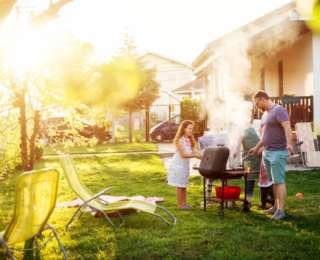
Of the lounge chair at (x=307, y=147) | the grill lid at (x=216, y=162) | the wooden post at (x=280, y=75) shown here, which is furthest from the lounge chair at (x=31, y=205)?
the wooden post at (x=280, y=75)

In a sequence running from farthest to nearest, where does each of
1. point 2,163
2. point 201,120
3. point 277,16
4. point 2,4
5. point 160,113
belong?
point 160,113 < point 201,120 < point 277,16 < point 2,163 < point 2,4

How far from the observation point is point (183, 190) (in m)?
7.93

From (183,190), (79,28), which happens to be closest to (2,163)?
(79,28)

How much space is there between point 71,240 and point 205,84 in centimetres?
2425

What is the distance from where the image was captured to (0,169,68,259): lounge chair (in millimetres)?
4543

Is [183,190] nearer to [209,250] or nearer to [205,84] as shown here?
[209,250]

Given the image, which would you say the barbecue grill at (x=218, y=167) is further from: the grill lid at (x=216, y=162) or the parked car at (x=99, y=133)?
the parked car at (x=99, y=133)

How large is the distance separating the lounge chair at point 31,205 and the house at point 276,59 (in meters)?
8.29

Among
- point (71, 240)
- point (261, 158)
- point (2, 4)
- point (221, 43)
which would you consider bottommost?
point (71, 240)

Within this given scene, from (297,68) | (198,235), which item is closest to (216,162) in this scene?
(198,235)

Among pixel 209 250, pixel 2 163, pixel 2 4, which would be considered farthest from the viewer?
pixel 2 163

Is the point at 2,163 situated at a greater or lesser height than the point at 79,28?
lesser

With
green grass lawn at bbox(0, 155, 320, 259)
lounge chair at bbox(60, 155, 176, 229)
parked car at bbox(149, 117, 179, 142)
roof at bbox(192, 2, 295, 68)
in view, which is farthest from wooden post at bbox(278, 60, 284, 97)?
lounge chair at bbox(60, 155, 176, 229)

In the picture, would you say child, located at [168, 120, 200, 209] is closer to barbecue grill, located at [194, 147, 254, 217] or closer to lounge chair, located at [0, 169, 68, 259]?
barbecue grill, located at [194, 147, 254, 217]
